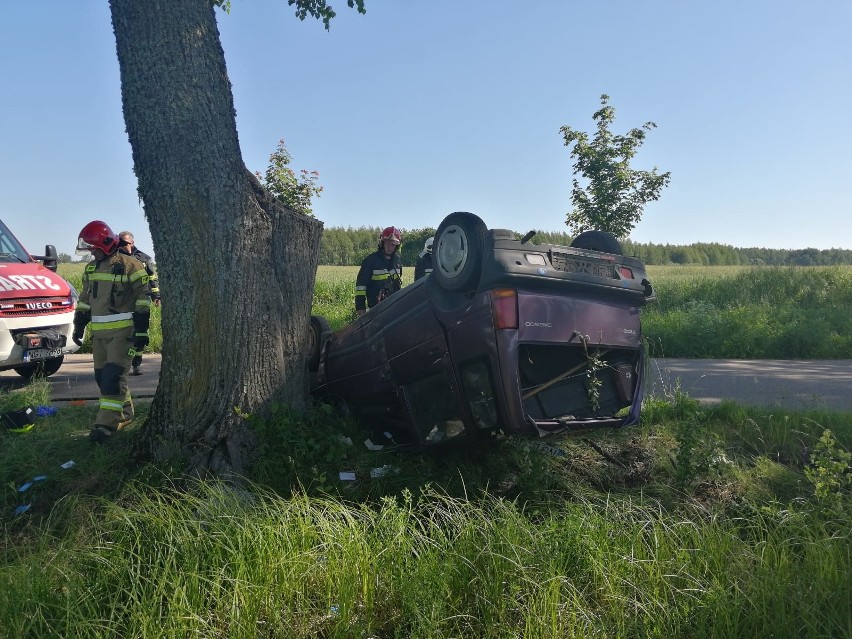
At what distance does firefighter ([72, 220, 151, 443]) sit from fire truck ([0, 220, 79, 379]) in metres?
2.32

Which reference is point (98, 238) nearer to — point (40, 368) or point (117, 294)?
point (117, 294)

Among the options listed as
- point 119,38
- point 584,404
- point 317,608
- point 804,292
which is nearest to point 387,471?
point 584,404

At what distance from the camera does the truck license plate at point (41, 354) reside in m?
7.72

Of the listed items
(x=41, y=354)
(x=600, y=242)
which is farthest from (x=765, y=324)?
(x=41, y=354)

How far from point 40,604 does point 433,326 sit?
242cm

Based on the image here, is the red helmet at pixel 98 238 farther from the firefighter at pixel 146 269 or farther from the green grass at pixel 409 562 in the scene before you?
the green grass at pixel 409 562

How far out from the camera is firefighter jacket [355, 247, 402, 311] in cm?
842

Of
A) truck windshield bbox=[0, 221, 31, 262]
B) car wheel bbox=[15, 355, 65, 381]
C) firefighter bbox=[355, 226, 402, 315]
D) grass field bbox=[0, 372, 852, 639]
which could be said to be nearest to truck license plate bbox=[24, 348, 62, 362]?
car wheel bbox=[15, 355, 65, 381]

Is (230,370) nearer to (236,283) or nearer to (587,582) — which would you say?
(236,283)

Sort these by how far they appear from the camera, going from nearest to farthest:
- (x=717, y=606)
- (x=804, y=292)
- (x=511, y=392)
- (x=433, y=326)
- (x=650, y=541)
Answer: (x=717, y=606) < (x=650, y=541) < (x=511, y=392) < (x=433, y=326) < (x=804, y=292)

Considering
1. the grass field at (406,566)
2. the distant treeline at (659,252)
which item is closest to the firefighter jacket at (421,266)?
the grass field at (406,566)

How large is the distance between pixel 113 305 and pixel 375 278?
3.43 meters

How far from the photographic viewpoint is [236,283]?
4.31m

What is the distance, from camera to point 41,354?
25.8 ft
